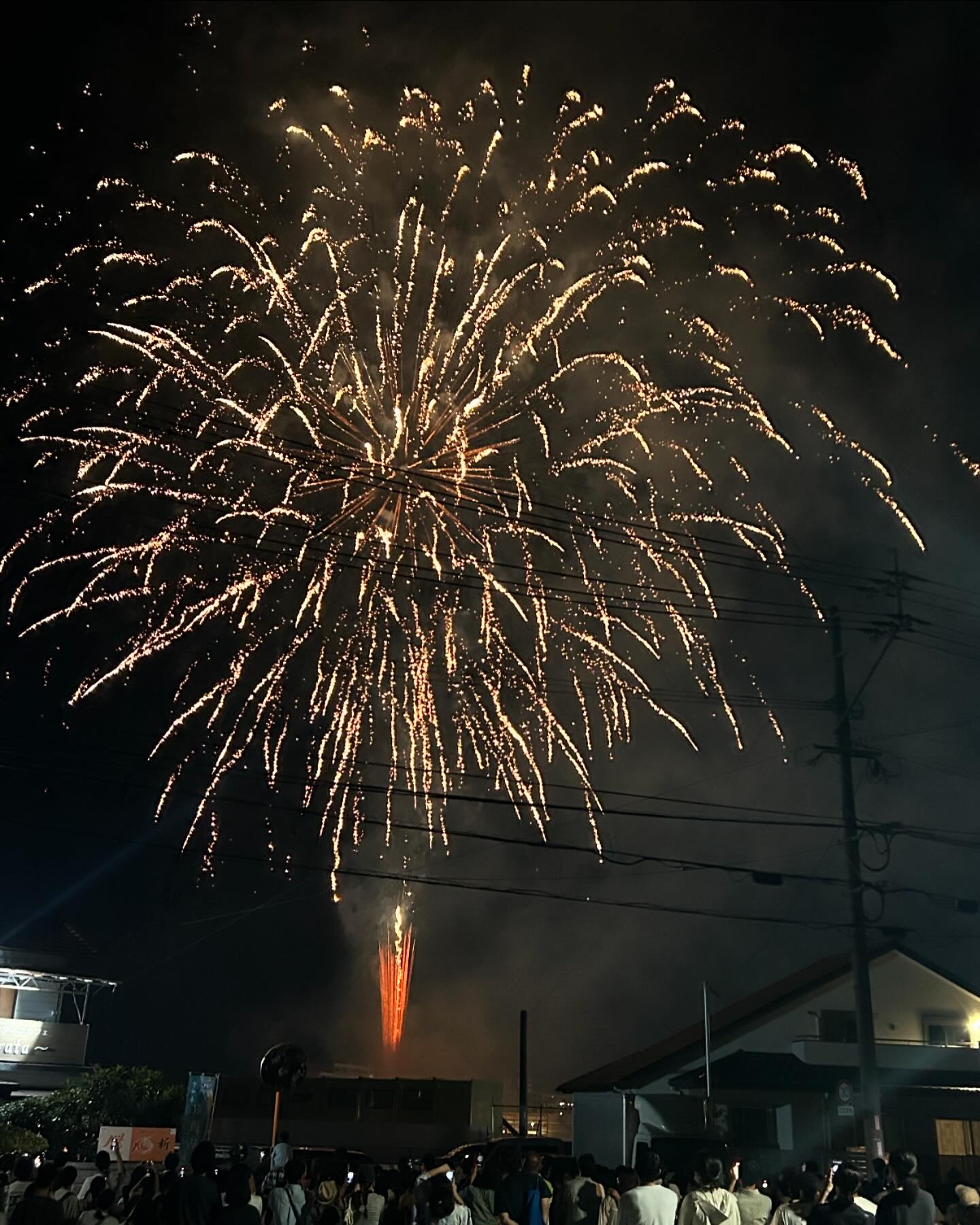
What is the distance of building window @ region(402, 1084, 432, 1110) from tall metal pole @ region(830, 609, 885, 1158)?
2881 cm

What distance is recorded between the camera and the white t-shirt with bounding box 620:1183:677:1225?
1005 centimetres

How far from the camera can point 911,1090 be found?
3158 cm

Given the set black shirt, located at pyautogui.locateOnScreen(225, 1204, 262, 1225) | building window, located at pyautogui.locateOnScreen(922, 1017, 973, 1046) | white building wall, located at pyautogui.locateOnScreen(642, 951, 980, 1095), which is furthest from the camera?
building window, located at pyautogui.locateOnScreen(922, 1017, 973, 1046)

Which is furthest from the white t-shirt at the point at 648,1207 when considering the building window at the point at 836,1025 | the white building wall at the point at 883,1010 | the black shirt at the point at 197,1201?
the building window at the point at 836,1025

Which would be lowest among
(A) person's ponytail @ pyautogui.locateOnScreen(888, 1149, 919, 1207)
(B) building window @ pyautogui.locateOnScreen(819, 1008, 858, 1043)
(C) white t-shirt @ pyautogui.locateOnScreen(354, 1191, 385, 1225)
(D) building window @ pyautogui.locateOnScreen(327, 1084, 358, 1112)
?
(C) white t-shirt @ pyautogui.locateOnScreen(354, 1191, 385, 1225)

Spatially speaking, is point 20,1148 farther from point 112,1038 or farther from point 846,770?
point 112,1038

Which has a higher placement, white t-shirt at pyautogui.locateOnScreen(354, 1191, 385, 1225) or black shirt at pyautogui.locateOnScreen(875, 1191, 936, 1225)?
black shirt at pyautogui.locateOnScreen(875, 1191, 936, 1225)

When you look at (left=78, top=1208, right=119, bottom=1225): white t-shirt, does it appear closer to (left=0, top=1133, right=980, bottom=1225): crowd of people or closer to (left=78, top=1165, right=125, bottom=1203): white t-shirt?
(left=0, top=1133, right=980, bottom=1225): crowd of people

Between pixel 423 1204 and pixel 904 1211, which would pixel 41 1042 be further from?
pixel 904 1211

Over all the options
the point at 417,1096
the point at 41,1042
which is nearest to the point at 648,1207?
the point at 41,1042

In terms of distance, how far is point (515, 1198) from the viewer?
37.4 ft

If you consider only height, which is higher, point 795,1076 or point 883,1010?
point 883,1010

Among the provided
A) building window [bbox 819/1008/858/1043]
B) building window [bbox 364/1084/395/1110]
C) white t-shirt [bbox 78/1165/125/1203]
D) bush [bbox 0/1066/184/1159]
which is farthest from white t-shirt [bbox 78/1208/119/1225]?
building window [bbox 364/1084/395/1110]

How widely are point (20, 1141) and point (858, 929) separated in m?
22.5
